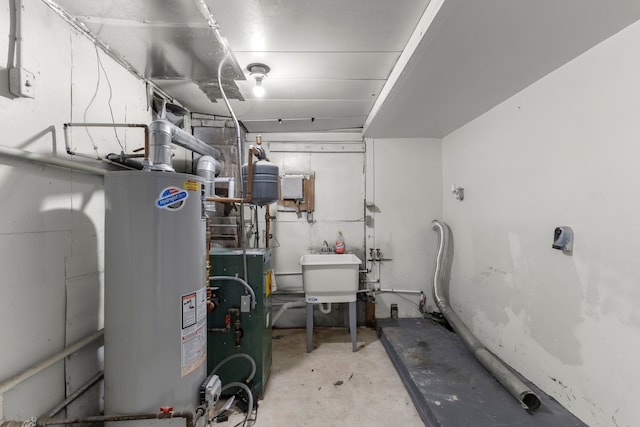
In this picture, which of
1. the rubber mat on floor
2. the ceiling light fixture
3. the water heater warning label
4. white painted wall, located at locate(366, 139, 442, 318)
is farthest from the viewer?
white painted wall, located at locate(366, 139, 442, 318)

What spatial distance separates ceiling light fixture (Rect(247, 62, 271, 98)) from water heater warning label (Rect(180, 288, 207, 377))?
149 cm

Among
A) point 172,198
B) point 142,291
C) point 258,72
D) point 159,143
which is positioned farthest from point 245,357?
point 258,72

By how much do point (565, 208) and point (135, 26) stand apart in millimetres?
2709

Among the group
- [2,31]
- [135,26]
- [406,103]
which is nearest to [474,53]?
[406,103]

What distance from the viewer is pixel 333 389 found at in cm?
198

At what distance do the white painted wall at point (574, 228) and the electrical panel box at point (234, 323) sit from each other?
6.33ft

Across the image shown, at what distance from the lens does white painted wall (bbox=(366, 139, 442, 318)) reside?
3.09 m

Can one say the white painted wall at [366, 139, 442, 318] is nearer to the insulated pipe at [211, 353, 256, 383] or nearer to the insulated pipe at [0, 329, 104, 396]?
the insulated pipe at [211, 353, 256, 383]

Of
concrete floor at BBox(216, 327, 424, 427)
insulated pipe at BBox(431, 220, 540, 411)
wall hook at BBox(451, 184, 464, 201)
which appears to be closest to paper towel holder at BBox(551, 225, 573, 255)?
insulated pipe at BBox(431, 220, 540, 411)

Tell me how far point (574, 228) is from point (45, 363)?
2.87m

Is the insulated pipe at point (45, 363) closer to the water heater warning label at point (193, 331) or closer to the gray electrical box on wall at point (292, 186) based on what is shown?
the water heater warning label at point (193, 331)

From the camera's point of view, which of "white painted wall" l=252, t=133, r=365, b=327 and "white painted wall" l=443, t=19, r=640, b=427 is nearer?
"white painted wall" l=443, t=19, r=640, b=427

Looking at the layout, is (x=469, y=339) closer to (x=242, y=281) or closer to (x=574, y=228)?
(x=574, y=228)

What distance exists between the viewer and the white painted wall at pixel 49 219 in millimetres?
1128
